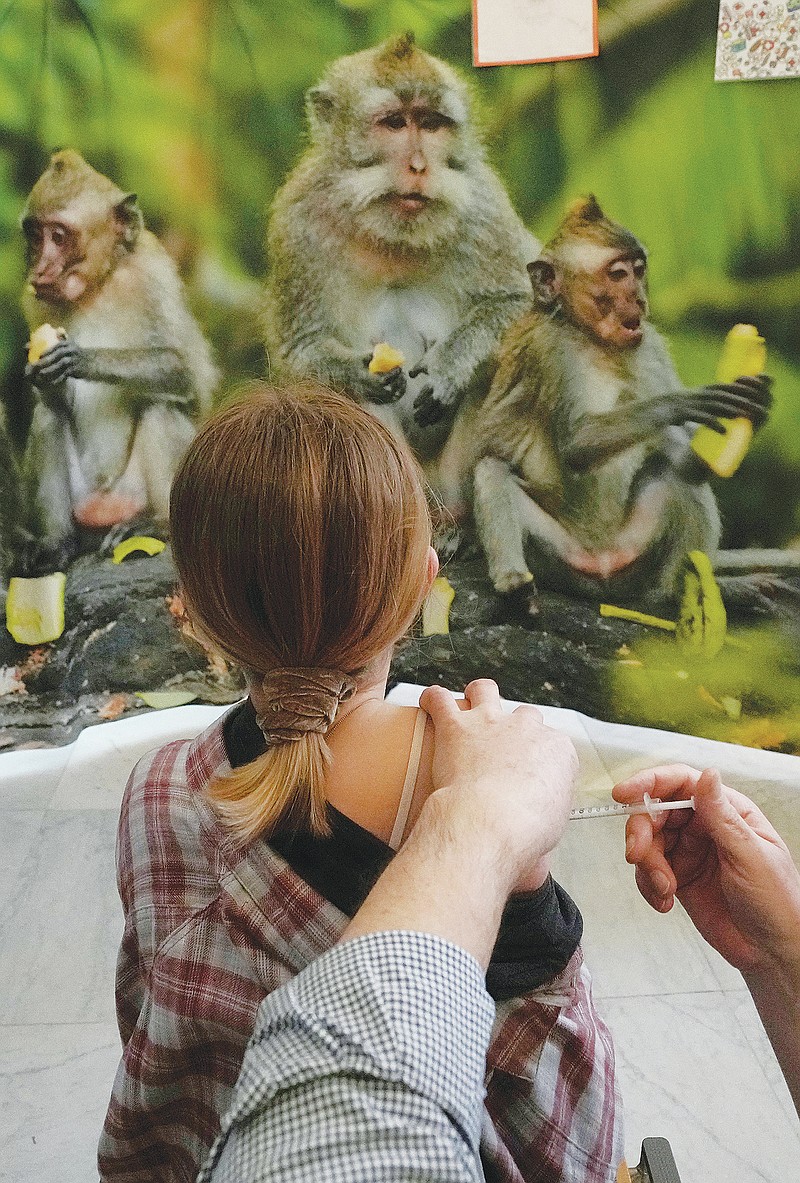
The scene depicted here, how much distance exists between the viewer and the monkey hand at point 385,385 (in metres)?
2.72

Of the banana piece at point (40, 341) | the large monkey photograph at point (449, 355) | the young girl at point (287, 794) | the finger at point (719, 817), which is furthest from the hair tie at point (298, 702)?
the banana piece at point (40, 341)

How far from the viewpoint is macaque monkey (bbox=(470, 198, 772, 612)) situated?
99.8 inches

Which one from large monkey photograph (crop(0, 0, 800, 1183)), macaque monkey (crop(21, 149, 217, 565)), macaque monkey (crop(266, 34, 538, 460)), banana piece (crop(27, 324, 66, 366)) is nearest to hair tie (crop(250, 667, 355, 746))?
large monkey photograph (crop(0, 0, 800, 1183))

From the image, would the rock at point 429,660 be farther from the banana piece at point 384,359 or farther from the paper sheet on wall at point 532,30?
the paper sheet on wall at point 532,30

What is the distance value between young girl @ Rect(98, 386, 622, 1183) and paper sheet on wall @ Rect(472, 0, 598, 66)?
6.25 feet

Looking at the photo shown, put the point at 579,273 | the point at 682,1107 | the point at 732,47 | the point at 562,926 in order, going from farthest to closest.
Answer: the point at 579,273
the point at 732,47
the point at 682,1107
the point at 562,926

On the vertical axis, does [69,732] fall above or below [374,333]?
below

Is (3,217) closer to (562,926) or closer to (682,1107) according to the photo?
(562,926)

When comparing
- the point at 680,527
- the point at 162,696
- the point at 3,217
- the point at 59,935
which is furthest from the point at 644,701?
the point at 3,217

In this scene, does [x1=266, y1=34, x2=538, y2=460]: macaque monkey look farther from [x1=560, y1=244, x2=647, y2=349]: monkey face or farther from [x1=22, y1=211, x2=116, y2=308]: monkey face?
[x1=22, y1=211, x2=116, y2=308]: monkey face

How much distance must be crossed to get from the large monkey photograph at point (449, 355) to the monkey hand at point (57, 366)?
0.01m

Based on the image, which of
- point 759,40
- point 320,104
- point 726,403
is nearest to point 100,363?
point 320,104

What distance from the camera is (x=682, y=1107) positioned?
169cm

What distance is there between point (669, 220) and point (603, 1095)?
2084 millimetres
